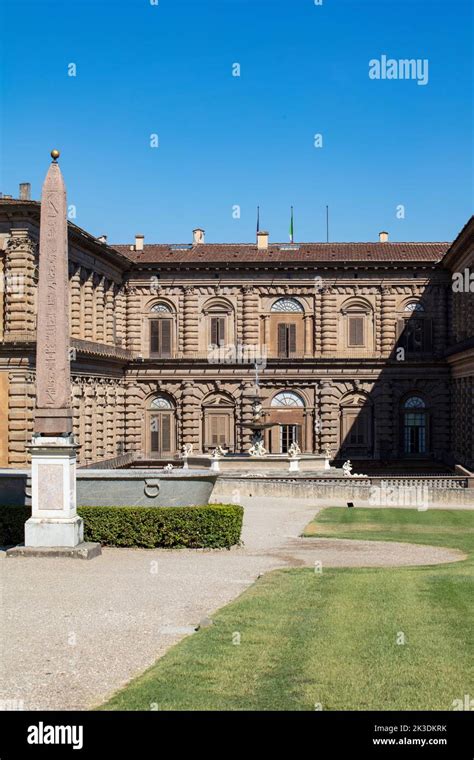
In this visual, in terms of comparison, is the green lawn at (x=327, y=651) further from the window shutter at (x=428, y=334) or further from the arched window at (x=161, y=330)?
the arched window at (x=161, y=330)

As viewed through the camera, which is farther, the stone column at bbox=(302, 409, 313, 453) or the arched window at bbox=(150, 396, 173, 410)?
the arched window at bbox=(150, 396, 173, 410)

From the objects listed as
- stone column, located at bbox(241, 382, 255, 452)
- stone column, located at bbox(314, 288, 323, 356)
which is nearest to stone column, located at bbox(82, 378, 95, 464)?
stone column, located at bbox(241, 382, 255, 452)

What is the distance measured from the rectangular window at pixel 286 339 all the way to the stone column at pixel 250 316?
142 cm

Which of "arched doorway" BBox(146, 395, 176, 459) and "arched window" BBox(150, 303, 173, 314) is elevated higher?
"arched window" BBox(150, 303, 173, 314)

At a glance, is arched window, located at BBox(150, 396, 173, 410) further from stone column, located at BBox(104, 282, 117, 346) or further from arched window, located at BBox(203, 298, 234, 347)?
stone column, located at BBox(104, 282, 117, 346)

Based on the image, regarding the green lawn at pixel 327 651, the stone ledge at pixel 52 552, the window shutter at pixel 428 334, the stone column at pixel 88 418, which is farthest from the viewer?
the window shutter at pixel 428 334

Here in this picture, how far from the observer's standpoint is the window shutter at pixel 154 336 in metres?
57.1

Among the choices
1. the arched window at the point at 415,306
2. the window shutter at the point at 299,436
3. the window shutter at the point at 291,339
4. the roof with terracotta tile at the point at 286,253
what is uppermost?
the roof with terracotta tile at the point at 286,253

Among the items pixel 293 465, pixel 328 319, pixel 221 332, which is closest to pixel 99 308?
pixel 221 332

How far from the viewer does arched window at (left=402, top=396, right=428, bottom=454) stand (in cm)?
5622

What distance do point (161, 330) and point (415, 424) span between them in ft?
51.9

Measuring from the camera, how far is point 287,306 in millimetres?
56750

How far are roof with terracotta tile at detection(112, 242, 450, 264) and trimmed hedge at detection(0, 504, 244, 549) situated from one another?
33833 millimetres

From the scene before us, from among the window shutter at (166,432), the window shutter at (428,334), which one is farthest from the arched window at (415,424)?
the window shutter at (166,432)
